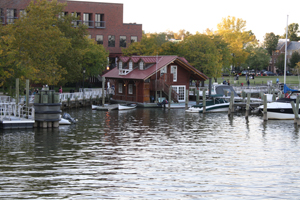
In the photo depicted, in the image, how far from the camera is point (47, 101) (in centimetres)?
3531

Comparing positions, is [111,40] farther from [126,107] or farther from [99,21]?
[126,107]

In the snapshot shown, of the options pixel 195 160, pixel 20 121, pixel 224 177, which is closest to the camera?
pixel 224 177

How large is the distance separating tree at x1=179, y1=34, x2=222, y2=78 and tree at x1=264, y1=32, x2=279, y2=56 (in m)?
102

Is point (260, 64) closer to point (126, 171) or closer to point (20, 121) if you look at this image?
point (20, 121)

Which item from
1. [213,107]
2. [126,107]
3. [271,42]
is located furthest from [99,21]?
[271,42]

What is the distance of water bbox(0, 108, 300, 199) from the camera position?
60.4 feet

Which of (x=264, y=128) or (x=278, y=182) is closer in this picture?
(x=278, y=182)

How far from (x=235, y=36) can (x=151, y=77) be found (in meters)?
57.0

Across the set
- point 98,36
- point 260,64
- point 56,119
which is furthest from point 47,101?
point 260,64

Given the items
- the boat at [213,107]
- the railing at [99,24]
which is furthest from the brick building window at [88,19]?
the boat at [213,107]

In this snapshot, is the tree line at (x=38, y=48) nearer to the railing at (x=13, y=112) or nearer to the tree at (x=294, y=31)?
the railing at (x=13, y=112)

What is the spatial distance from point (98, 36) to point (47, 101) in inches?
2235

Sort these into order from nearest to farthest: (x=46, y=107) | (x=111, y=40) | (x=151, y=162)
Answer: (x=151, y=162) → (x=46, y=107) → (x=111, y=40)

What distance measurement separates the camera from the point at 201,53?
7156cm
